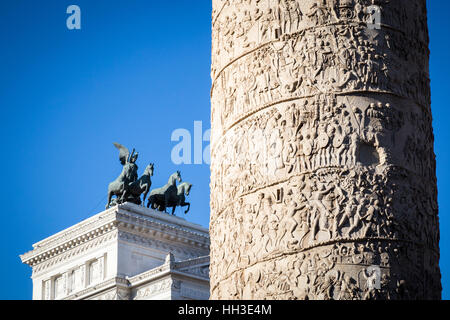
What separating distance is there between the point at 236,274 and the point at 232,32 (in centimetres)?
178

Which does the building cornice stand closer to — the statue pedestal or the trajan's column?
the statue pedestal

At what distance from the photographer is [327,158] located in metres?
6.41

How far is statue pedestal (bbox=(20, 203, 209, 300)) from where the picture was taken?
38406 mm

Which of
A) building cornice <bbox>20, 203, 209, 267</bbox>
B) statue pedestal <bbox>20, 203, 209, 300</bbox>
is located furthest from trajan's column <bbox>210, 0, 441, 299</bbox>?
building cornice <bbox>20, 203, 209, 267</bbox>

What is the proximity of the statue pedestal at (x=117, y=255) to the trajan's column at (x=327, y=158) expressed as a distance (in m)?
31.1

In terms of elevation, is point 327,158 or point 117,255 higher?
point 117,255

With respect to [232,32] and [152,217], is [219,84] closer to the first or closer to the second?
[232,32]

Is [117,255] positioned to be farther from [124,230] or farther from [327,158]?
[327,158]

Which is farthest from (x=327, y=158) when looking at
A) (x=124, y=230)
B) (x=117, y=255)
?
(x=124, y=230)

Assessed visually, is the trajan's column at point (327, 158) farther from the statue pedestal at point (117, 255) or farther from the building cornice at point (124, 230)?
the building cornice at point (124, 230)

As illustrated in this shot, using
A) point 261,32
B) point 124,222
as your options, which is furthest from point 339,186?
point 124,222

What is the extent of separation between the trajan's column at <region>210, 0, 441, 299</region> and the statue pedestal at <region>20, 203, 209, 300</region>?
3106 cm

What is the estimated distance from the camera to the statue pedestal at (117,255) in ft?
126

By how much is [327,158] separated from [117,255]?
34223 mm
